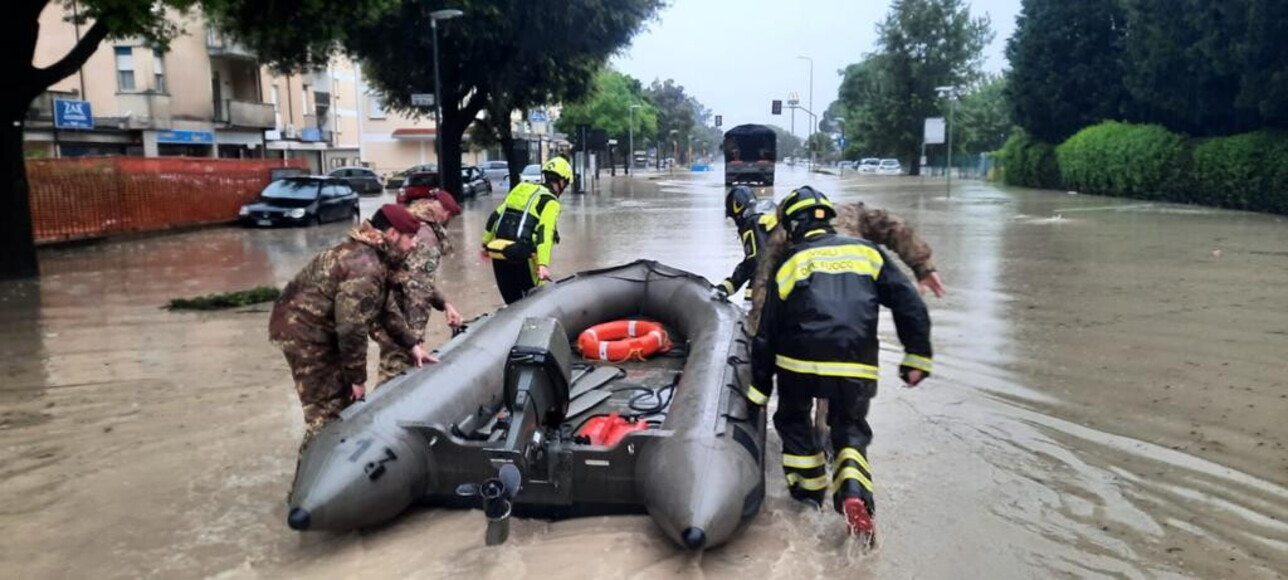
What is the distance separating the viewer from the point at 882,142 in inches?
2509

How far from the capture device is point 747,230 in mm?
7164

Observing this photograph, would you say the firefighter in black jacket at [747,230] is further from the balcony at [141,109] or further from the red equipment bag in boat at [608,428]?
the balcony at [141,109]

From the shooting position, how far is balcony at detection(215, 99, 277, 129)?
122 feet

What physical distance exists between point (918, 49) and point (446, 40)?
138 ft

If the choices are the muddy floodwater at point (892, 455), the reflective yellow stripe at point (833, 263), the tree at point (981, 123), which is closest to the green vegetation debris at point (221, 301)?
the muddy floodwater at point (892, 455)

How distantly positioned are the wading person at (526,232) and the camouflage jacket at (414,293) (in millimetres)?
1175

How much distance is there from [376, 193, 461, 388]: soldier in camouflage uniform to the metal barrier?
45.3ft

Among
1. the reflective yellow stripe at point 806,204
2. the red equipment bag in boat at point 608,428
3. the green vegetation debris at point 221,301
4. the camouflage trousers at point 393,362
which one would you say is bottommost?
the green vegetation debris at point 221,301

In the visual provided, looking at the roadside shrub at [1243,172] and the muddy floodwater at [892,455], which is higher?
the roadside shrub at [1243,172]

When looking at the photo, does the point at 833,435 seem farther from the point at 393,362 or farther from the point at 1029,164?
the point at 1029,164

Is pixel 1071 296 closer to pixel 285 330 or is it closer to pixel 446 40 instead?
pixel 285 330

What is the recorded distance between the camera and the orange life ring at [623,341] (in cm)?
724

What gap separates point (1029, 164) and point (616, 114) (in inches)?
1491

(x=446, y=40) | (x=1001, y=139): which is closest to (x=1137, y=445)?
(x=446, y=40)
